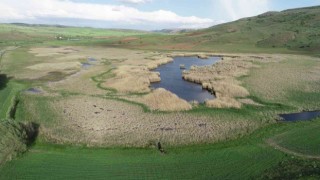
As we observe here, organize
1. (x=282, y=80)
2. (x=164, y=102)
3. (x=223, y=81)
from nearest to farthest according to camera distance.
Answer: (x=164, y=102) < (x=223, y=81) < (x=282, y=80)

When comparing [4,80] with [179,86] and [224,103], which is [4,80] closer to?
[179,86]

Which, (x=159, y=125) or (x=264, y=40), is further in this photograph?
(x=264, y=40)

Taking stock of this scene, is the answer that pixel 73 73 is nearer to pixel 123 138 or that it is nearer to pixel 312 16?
pixel 123 138

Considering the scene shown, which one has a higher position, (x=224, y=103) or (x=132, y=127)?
(x=224, y=103)

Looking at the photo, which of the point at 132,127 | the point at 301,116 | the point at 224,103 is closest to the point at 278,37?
the point at 301,116

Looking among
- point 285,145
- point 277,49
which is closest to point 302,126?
point 285,145

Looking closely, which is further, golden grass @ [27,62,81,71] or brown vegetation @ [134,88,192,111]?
golden grass @ [27,62,81,71]

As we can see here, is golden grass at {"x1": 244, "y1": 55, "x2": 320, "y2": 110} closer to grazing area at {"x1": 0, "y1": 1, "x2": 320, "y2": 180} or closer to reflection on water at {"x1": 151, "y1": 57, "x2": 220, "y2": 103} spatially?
grazing area at {"x1": 0, "y1": 1, "x2": 320, "y2": 180}

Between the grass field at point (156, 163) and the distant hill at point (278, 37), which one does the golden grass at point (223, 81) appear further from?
the distant hill at point (278, 37)

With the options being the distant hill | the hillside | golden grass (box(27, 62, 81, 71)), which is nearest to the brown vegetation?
golden grass (box(27, 62, 81, 71))

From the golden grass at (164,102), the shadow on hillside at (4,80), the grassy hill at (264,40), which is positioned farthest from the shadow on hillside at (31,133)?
the grassy hill at (264,40)

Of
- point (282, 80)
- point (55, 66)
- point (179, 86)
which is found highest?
point (282, 80)
